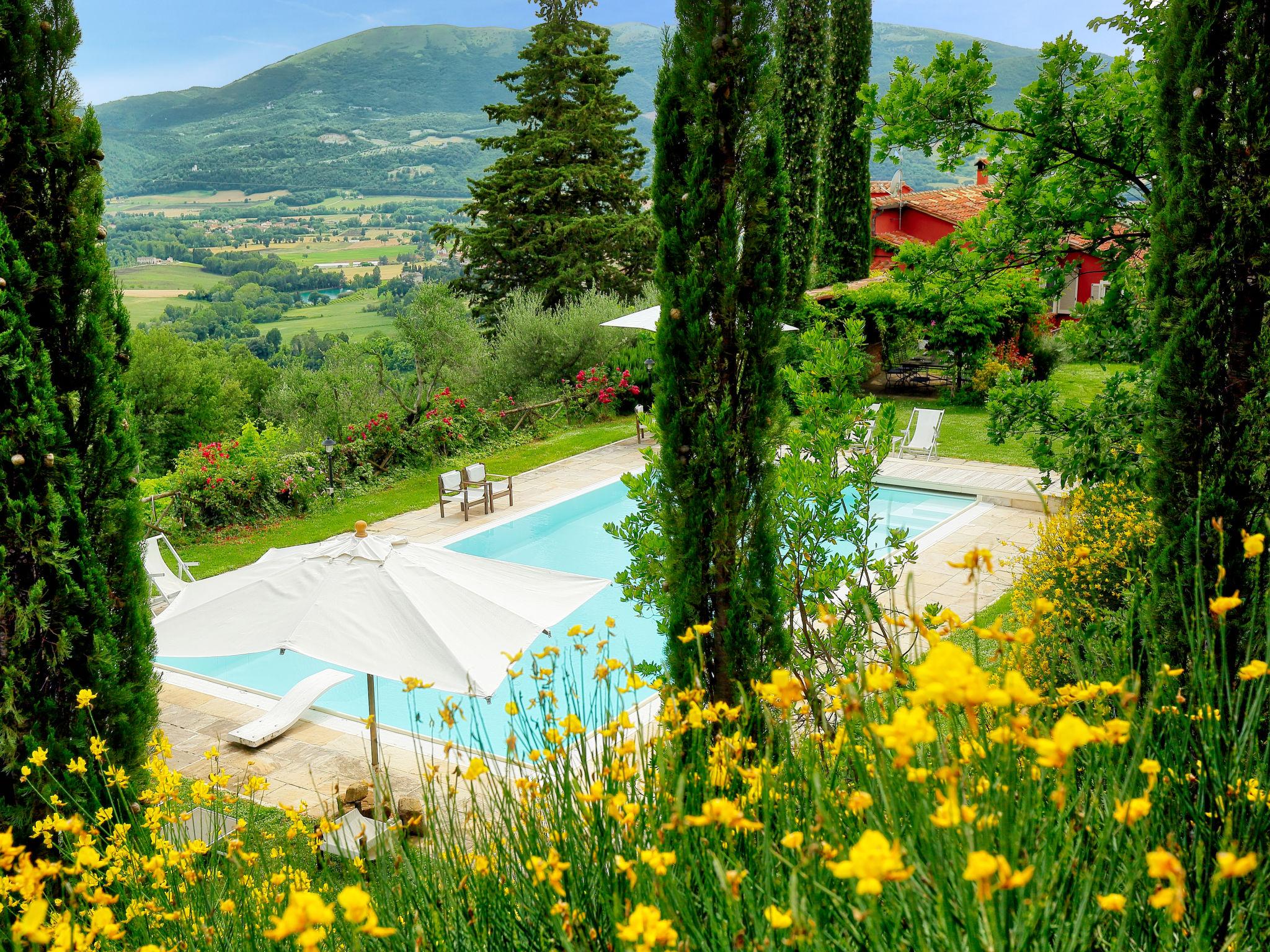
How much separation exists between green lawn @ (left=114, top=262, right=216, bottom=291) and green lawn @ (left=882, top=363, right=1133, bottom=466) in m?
47.8

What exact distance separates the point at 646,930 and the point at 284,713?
5547mm

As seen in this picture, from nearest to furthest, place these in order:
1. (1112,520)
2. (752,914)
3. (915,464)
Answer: (752,914), (1112,520), (915,464)

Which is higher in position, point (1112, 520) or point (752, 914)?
point (752, 914)

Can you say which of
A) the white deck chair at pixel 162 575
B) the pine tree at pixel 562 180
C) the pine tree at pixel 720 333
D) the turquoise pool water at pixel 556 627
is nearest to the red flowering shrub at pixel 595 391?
the turquoise pool water at pixel 556 627

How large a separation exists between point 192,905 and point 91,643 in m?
1.72

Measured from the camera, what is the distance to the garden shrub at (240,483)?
10.5m

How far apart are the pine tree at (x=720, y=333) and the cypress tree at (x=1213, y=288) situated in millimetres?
1417

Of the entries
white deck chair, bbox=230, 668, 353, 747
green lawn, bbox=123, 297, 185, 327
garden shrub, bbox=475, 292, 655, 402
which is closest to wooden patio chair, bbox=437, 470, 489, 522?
white deck chair, bbox=230, 668, 353, 747

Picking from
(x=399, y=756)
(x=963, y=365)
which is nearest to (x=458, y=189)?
(x=963, y=365)

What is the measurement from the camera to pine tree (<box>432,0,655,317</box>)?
2245 centimetres

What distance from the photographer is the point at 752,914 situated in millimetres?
1205

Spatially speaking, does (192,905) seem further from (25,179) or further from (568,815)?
(25,179)

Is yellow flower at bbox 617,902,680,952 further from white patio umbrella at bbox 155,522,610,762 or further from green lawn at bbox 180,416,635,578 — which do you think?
green lawn at bbox 180,416,635,578

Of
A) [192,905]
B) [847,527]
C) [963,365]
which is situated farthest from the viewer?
[963,365]
